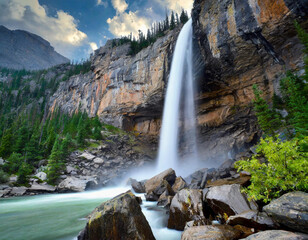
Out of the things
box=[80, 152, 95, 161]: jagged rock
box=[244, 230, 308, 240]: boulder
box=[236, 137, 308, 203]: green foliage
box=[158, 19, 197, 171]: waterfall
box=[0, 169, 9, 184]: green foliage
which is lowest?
box=[244, 230, 308, 240]: boulder

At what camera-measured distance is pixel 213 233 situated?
205 inches

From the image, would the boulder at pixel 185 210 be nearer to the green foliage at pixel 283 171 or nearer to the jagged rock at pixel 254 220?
the jagged rock at pixel 254 220

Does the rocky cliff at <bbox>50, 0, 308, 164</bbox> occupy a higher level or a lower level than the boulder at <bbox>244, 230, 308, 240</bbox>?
higher

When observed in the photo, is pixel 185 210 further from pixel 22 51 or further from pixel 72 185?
pixel 22 51

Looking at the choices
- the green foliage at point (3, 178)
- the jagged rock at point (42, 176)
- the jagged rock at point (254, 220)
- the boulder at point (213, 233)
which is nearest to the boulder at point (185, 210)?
the jagged rock at point (254, 220)

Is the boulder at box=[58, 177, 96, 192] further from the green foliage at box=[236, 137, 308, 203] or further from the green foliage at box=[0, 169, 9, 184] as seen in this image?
the green foliage at box=[236, 137, 308, 203]

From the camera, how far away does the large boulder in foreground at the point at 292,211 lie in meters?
4.54

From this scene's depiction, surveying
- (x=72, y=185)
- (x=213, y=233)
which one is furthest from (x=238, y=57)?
(x=72, y=185)

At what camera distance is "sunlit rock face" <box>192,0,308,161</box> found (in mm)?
20609

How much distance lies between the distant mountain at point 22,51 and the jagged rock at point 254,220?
198097mm

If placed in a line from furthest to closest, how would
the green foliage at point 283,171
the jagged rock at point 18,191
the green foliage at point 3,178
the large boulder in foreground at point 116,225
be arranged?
the green foliage at point 3,178, the jagged rock at point 18,191, the large boulder in foreground at point 116,225, the green foliage at point 283,171

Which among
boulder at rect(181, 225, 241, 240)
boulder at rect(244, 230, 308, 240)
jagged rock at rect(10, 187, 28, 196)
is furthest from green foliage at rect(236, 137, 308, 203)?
jagged rock at rect(10, 187, 28, 196)

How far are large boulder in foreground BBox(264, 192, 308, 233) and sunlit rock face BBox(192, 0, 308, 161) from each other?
78.2 ft

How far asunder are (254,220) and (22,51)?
236 metres
